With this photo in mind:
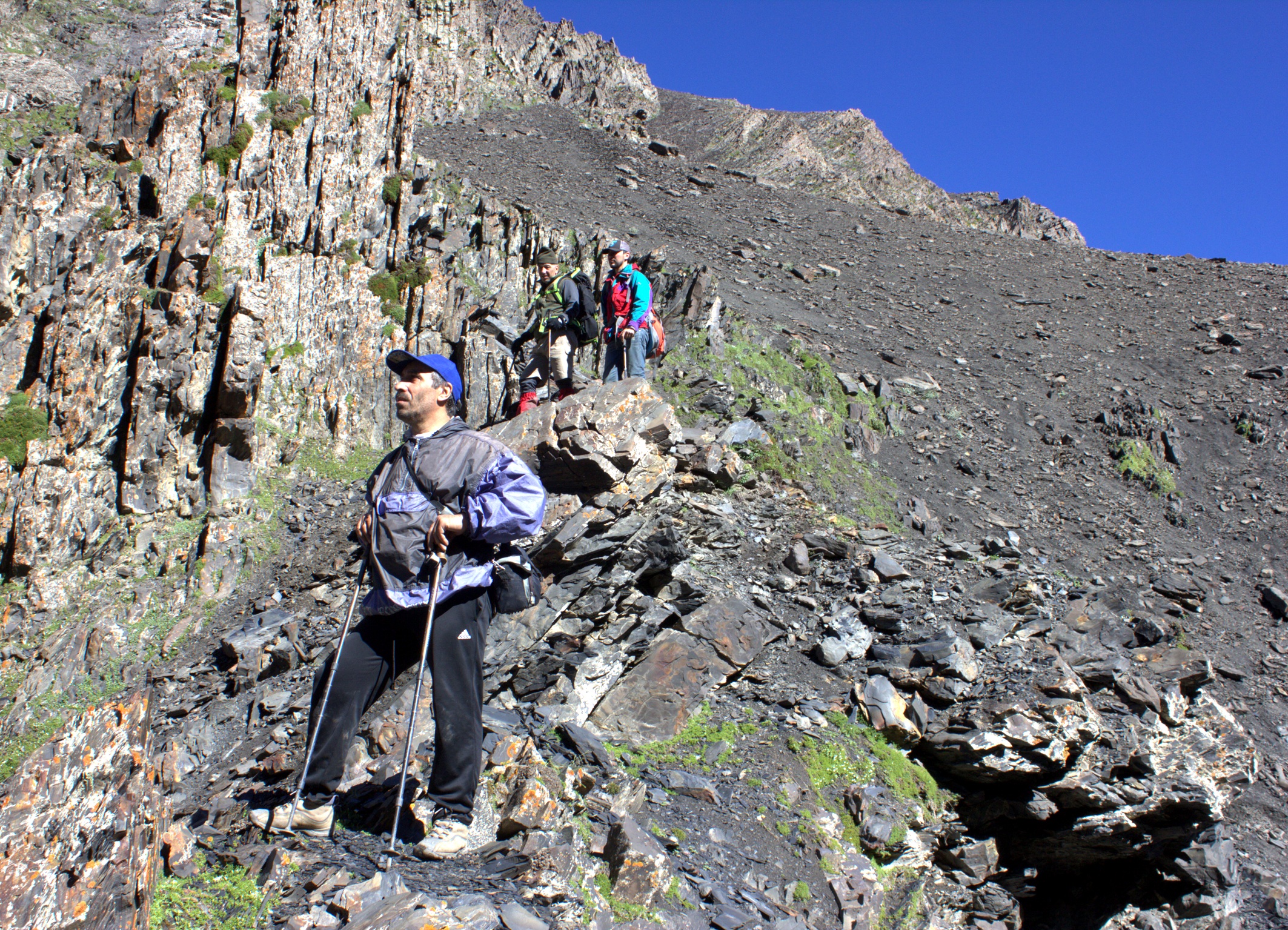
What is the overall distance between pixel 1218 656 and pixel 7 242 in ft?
65.6

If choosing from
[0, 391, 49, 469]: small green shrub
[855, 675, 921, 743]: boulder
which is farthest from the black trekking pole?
[0, 391, 49, 469]: small green shrub

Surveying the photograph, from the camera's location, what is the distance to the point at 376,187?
45.6ft

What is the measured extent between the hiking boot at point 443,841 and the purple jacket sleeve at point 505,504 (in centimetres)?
129

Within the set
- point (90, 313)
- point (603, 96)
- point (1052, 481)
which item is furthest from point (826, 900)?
point (603, 96)

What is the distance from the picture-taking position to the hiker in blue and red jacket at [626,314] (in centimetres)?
954

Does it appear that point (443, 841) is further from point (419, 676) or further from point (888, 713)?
point (888, 713)

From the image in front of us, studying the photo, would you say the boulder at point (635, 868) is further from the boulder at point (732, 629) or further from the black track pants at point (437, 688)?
the boulder at point (732, 629)

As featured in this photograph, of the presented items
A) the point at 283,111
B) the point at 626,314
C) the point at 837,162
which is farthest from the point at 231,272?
the point at 837,162

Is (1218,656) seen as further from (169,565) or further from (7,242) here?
(7,242)

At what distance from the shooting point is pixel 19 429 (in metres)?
10.9

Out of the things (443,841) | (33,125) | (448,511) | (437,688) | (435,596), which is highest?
(33,125)

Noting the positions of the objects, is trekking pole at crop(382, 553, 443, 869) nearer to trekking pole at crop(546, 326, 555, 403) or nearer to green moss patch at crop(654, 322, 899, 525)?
trekking pole at crop(546, 326, 555, 403)

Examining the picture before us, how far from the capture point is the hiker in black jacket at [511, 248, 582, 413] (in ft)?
30.6

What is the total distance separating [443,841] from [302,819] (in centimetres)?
70
